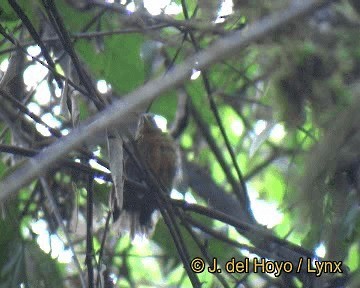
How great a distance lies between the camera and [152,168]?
2996mm

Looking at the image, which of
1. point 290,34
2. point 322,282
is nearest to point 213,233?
point 322,282

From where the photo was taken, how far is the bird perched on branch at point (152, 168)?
3021 mm

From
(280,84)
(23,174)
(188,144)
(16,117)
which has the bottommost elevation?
(23,174)

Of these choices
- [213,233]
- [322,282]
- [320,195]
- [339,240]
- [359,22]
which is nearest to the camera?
[320,195]

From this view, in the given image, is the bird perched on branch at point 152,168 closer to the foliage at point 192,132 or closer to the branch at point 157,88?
the foliage at point 192,132

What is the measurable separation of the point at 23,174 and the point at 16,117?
62.5 inches

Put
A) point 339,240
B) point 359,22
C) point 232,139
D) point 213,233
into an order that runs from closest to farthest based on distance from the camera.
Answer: point 359,22 → point 339,240 → point 213,233 → point 232,139

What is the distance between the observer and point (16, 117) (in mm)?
2531

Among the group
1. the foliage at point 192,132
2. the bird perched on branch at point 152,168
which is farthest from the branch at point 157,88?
the bird perched on branch at point 152,168

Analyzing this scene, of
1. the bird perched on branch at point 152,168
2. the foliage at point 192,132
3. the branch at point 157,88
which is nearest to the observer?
the branch at point 157,88

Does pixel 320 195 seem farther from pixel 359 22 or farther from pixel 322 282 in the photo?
pixel 322 282

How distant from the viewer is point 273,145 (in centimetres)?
343

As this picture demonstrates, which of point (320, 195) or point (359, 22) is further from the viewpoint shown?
point (359, 22)

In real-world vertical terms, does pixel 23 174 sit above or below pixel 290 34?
below
